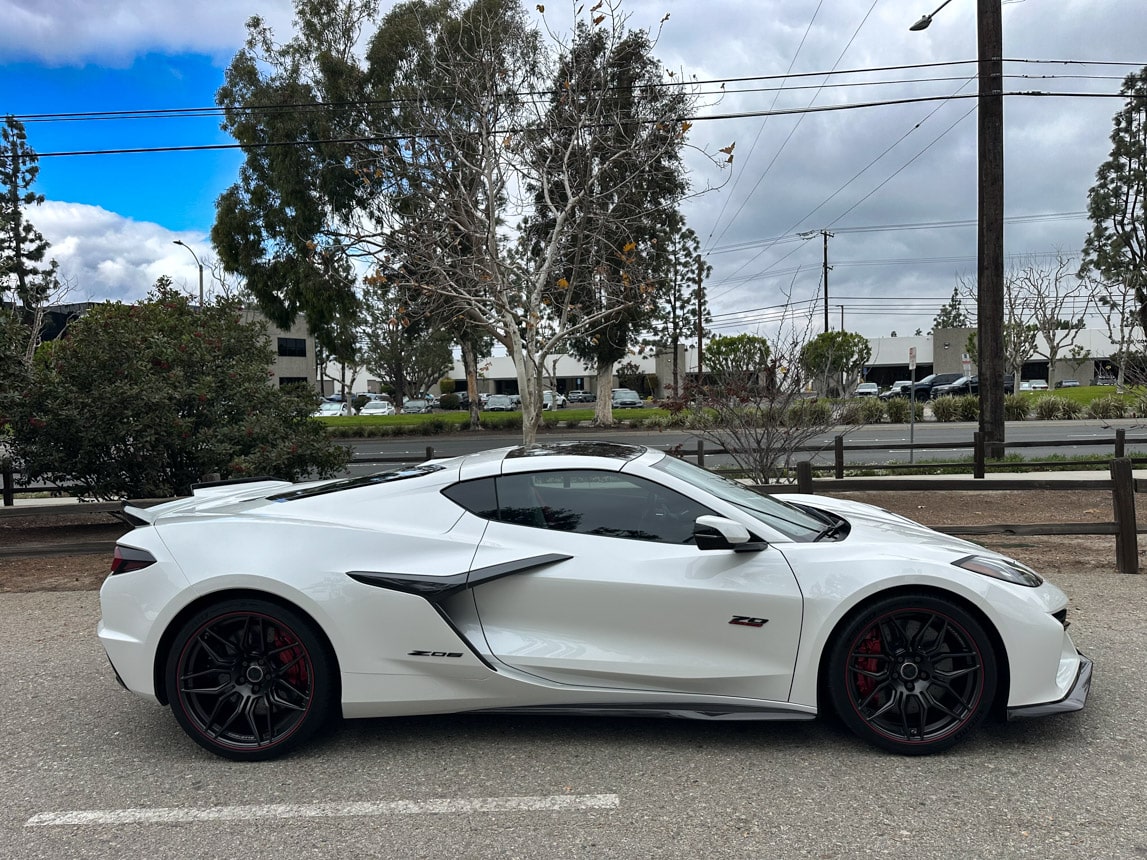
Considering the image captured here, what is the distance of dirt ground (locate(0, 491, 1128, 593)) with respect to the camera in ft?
24.3

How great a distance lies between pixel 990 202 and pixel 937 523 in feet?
24.6

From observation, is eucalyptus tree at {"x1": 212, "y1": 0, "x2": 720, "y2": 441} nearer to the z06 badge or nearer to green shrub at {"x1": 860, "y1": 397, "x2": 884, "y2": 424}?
the z06 badge

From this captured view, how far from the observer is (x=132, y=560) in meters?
3.69

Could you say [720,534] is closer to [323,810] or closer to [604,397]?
[323,810]

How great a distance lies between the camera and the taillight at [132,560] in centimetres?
367

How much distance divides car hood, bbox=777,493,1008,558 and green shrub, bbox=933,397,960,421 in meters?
29.5

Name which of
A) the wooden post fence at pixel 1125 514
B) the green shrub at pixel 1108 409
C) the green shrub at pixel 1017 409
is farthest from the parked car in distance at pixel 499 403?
the wooden post fence at pixel 1125 514

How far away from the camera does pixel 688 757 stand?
3506 mm

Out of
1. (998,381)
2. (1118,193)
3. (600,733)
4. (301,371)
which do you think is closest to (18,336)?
(600,733)

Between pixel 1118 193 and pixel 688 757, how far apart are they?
4593 cm

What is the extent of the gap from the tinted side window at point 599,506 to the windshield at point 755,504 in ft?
0.58

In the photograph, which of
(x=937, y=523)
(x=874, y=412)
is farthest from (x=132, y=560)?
(x=874, y=412)

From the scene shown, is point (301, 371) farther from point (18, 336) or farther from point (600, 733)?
point (600, 733)

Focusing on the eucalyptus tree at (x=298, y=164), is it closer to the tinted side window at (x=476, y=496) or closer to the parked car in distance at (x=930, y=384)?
the tinted side window at (x=476, y=496)
